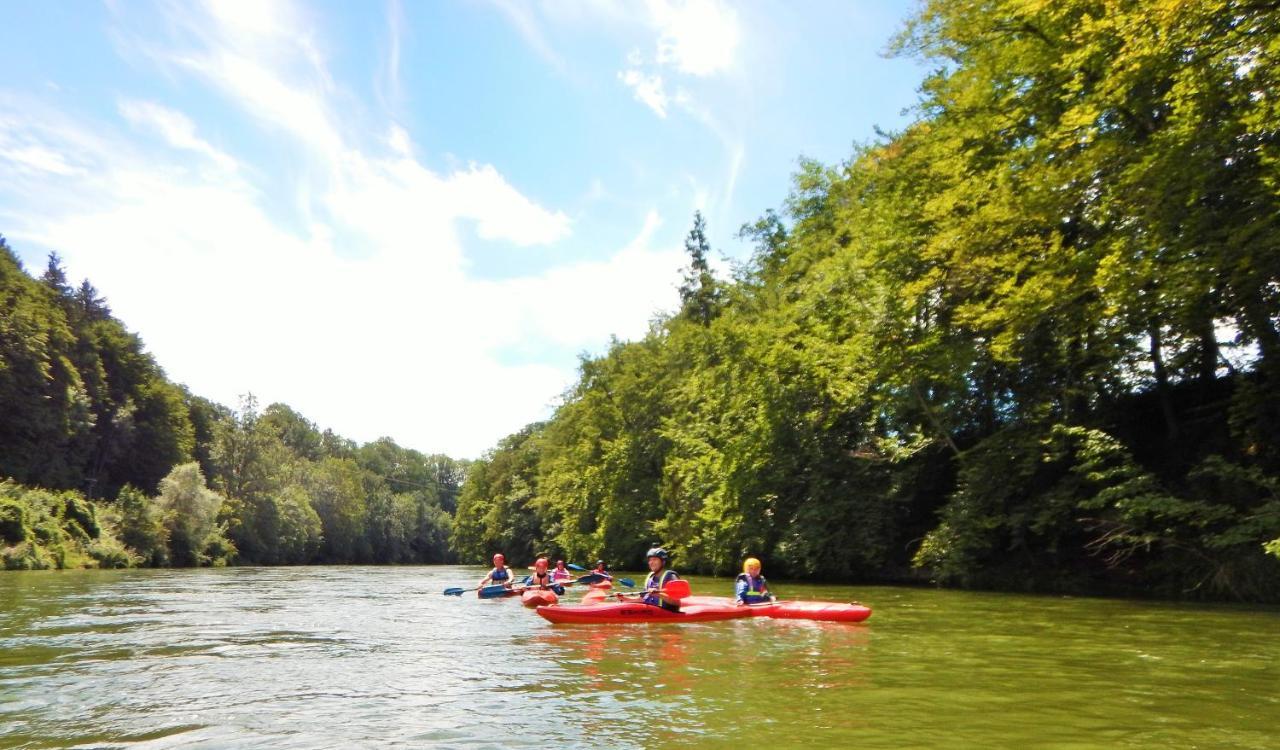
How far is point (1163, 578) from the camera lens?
52.3 feet

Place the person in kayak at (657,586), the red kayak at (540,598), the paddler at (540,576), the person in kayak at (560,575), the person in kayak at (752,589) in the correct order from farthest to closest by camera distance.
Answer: the person in kayak at (560,575), the paddler at (540,576), the red kayak at (540,598), the person in kayak at (752,589), the person in kayak at (657,586)

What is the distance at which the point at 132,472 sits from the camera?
6531 cm

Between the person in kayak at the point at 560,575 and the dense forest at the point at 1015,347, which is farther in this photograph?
the person in kayak at the point at 560,575

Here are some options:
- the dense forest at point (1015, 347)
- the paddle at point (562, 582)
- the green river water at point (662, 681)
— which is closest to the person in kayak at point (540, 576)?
the paddle at point (562, 582)

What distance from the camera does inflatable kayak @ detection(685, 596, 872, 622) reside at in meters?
12.4

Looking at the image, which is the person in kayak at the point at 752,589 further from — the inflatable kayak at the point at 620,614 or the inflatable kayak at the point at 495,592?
the inflatable kayak at the point at 495,592

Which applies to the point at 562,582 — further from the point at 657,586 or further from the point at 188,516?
the point at 188,516

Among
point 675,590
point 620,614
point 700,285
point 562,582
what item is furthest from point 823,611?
point 700,285

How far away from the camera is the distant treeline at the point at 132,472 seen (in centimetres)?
4141

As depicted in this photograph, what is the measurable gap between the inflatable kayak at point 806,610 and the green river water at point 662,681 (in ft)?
0.81

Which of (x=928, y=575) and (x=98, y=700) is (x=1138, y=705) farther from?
(x=928, y=575)

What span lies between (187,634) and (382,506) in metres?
87.3

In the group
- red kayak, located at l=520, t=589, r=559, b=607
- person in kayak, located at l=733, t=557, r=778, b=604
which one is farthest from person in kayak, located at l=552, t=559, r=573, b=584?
Answer: person in kayak, located at l=733, t=557, r=778, b=604

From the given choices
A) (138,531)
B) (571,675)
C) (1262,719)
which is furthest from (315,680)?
(138,531)
